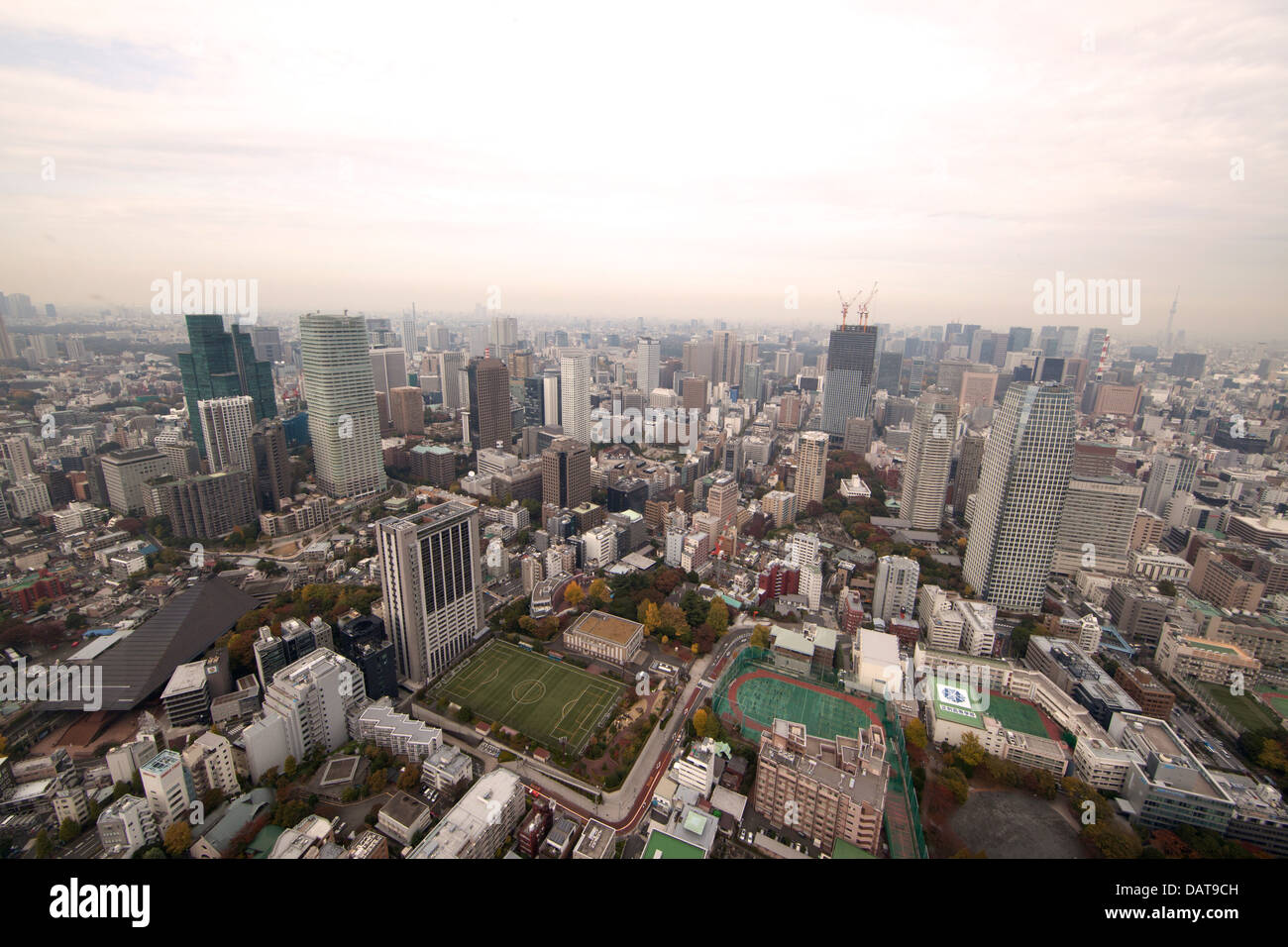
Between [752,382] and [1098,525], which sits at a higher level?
[752,382]

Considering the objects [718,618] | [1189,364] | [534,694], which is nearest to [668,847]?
[534,694]

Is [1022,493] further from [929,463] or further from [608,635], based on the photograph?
[608,635]

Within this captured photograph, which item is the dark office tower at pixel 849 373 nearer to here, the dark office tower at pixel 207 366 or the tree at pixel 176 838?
the dark office tower at pixel 207 366

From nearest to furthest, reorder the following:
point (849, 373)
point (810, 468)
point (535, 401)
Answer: point (810, 468) → point (849, 373) → point (535, 401)

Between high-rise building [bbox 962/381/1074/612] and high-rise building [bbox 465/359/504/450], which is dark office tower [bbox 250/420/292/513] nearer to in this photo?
high-rise building [bbox 465/359/504/450]

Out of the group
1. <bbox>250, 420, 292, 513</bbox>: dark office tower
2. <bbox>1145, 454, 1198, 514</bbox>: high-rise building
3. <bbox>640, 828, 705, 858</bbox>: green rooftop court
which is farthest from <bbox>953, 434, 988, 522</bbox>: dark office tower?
<bbox>250, 420, 292, 513</bbox>: dark office tower
